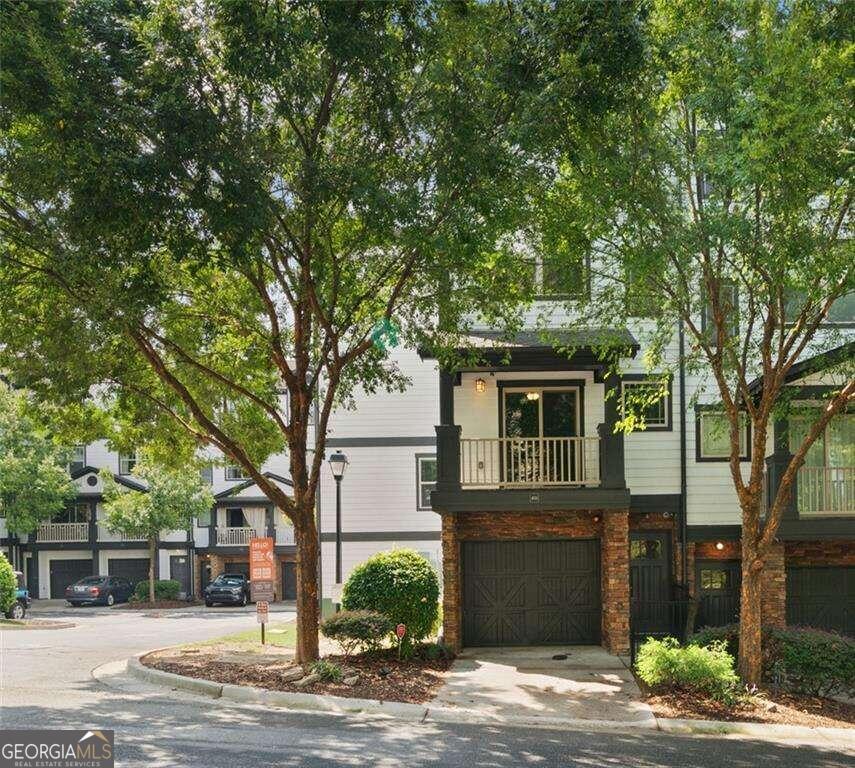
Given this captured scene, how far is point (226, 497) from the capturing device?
45.4m

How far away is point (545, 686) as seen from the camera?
14.7 metres

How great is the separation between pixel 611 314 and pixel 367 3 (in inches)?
233

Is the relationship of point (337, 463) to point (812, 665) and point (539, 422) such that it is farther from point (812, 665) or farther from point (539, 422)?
point (812, 665)

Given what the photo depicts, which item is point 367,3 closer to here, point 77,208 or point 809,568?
point 77,208

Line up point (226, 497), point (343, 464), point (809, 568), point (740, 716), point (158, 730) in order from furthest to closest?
point (226, 497) → point (343, 464) → point (809, 568) → point (740, 716) → point (158, 730)

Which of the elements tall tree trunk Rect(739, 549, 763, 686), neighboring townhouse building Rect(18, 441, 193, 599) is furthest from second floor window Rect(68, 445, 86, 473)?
tall tree trunk Rect(739, 549, 763, 686)

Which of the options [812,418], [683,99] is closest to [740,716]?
[812,418]

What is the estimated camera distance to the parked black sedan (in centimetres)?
4156

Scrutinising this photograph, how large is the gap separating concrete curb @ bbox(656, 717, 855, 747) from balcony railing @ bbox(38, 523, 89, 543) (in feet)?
130

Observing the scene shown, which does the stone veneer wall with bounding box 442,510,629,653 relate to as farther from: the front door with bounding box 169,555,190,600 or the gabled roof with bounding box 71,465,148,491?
the gabled roof with bounding box 71,465,148,491

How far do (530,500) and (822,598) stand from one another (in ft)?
20.5

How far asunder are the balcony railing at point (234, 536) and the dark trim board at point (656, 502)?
96.3ft

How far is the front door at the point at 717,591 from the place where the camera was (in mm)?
19109

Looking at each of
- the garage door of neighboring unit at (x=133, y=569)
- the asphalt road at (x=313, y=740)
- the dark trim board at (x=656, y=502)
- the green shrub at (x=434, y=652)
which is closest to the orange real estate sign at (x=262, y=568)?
the green shrub at (x=434, y=652)
